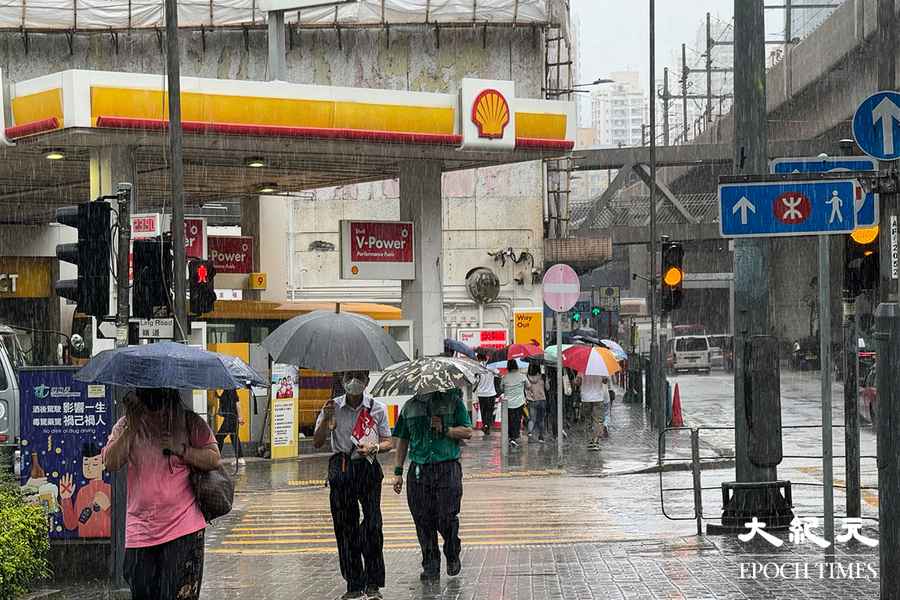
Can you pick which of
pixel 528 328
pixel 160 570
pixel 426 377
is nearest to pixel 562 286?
pixel 528 328

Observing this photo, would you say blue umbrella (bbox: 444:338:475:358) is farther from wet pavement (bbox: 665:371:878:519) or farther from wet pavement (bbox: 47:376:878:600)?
wet pavement (bbox: 47:376:878:600)

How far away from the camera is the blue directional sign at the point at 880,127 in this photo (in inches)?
338

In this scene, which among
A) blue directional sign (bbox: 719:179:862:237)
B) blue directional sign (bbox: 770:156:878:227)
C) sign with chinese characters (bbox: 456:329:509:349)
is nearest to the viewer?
blue directional sign (bbox: 719:179:862:237)

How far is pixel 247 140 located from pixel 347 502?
13531 mm

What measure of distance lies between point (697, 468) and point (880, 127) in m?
5.85

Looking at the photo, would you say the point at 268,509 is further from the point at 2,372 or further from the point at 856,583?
the point at 856,583

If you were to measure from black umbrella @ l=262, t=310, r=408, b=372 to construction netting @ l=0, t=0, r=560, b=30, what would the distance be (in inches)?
972

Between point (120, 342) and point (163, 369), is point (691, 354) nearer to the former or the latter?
point (120, 342)

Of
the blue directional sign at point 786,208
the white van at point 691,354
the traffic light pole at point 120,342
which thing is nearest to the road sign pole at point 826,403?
the blue directional sign at point 786,208

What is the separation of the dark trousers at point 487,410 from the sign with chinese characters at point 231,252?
19.0 feet

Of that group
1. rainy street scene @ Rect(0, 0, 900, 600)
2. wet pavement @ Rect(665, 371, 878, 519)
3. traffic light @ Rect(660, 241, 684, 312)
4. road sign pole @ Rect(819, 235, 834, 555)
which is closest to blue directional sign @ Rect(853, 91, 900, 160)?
rainy street scene @ Rect(0, 0, 900, 600)

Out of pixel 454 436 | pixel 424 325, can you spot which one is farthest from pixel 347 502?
pixel 424 325

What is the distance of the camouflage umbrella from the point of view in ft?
35.5

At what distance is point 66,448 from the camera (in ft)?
38.1
